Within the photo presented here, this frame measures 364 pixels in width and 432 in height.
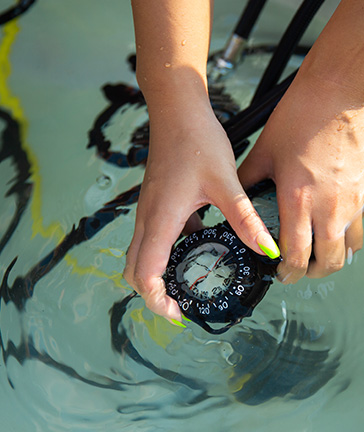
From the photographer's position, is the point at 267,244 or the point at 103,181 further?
the point at 103,181

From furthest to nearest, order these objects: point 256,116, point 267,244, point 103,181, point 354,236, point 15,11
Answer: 1. point 15,11
2. point 103,181
3. point 256,116
4. point 354,236
5. point 267,244

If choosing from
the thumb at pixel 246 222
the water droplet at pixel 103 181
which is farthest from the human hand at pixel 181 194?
the water droplet at pixel 103 181

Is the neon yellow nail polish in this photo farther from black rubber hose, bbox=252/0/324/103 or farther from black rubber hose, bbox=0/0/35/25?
black rubber hose, bbox=0/0/35/25

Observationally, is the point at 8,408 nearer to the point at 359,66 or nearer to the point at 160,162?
the point at 160,162

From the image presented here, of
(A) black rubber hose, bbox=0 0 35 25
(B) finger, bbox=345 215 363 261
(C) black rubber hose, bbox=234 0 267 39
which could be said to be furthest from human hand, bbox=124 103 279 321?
(A) black rubber hose, bbox=0 0 35 25

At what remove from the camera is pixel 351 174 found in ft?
2.34

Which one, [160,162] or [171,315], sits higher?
[160,162]

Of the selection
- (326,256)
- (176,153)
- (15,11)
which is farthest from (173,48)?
(15,11)

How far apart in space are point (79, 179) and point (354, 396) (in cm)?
67

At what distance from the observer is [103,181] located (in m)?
1.12

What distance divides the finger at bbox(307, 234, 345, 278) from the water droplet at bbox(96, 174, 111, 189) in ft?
1.63

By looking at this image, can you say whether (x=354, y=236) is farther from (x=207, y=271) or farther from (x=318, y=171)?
(x=207, y=271)

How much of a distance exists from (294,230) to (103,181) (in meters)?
0.53

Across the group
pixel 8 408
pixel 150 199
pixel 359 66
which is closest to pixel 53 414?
pixel 8 408
